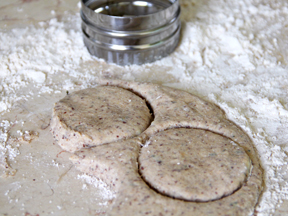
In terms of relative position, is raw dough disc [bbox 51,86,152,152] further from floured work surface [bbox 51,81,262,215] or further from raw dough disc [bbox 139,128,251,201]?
raw dough disc [bbox 139,128,251,201]

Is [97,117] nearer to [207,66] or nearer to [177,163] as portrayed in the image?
[177,163]

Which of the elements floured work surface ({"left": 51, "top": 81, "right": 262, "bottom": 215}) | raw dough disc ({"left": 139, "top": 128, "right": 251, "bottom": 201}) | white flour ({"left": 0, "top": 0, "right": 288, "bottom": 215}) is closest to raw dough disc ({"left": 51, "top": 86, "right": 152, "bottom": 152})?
floured work surface ({"left": 51, "top": 81, "right": 262, "bottom": 215})

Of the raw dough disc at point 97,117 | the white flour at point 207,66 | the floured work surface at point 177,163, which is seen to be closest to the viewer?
the floured work surface at point 177,163

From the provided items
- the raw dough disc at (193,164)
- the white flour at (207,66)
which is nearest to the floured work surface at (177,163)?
the raw dough disc at (193,164)

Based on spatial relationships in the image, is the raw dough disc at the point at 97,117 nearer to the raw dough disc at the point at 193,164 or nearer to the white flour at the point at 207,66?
the raw dough disc at the point at 193,164

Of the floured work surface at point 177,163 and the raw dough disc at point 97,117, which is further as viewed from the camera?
the raw dough disc at point 97,117

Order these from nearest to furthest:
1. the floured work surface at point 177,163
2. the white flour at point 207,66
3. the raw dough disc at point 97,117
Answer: the floured work surface at point 177,163, the raw dough disc at point 97,117, the white flour at point 207,66

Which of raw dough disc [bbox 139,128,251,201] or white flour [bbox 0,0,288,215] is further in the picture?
white flour [bbox 0,0,288,215]

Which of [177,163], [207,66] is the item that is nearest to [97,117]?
[177,163]
